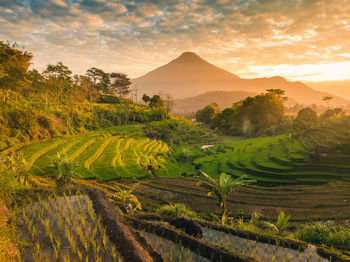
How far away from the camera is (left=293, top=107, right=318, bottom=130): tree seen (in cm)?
4381

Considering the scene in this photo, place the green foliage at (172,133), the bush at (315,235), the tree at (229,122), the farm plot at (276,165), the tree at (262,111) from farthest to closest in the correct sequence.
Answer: the tree at (229,122) → the tree at (262,111) → the green foliage at (172,133) → the farm plot at (276,165) → the bush at (315,235)

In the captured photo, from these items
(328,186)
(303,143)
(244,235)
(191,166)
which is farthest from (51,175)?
(303,143)

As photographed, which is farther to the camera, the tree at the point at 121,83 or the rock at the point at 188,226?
the tree at the point at 121,83

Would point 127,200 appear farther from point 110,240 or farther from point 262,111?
point 262,111

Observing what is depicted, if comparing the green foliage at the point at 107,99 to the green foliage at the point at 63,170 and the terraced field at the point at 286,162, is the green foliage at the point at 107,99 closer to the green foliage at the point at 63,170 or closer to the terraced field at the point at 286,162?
the terraced field at the point at 286,162

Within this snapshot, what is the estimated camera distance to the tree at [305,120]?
43.8 m

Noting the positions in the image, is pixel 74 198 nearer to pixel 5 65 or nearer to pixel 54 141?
pixel 54 141

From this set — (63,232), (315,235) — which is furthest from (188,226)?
(315,235)

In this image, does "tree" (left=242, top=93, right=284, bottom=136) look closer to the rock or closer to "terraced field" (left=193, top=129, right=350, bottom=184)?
"terraced field" (left=193, top=129, right=350, bottom=184)

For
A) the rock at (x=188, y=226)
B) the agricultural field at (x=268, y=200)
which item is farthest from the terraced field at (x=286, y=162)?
the rock at (x=188, y=226)

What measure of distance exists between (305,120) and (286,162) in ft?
84.7

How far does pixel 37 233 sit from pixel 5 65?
127 ft

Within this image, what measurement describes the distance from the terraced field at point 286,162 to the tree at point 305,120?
3.23 meters

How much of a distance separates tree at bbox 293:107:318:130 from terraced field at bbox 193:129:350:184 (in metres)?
3.23
